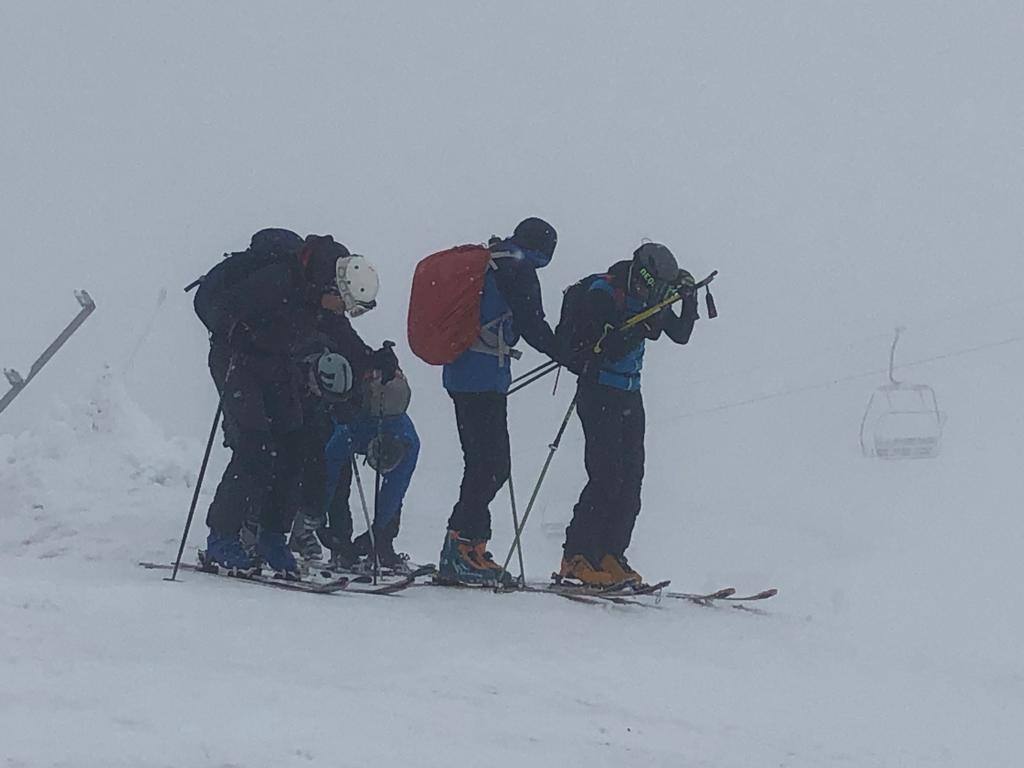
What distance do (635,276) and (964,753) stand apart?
3416mm

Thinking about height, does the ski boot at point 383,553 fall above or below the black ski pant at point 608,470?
below

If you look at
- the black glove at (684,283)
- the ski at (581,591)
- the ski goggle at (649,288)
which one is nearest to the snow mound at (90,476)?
the ski at (581,591)

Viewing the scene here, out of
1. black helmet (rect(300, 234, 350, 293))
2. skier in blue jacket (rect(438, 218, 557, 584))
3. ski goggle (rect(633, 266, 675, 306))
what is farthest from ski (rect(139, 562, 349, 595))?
ski goggle (rect(633, 266, 675, 306))

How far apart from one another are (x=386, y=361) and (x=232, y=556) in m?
1.39

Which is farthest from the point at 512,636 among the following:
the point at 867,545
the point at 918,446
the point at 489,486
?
the point at 918,446

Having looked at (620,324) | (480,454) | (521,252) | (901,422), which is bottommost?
(480,454)

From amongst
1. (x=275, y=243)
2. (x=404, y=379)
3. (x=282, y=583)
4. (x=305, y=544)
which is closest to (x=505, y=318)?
(x=404, y=379)

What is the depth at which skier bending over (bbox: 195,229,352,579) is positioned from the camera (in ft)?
21.8

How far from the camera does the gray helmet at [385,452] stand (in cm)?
789

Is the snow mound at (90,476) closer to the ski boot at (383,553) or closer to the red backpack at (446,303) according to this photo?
the ski boot at (383,553)

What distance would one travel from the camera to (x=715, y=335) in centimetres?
3884

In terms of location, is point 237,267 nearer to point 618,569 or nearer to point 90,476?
point 618,569

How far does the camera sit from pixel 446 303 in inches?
276

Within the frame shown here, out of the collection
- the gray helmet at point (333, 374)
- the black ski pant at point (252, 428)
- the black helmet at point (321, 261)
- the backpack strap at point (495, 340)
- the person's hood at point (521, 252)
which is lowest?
the black ski pant at point (252, 428)
